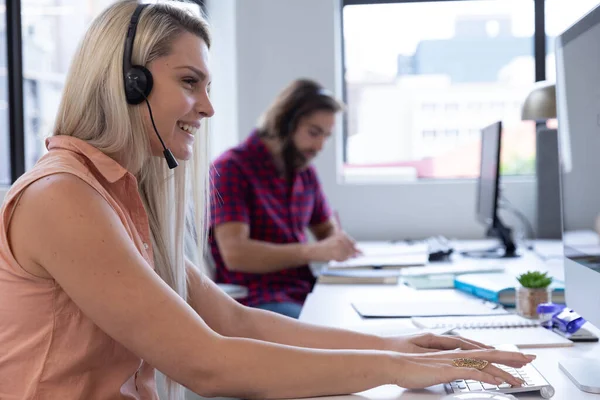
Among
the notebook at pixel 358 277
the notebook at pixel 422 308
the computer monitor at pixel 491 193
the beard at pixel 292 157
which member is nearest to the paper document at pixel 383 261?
the notebook at pixel 358 277

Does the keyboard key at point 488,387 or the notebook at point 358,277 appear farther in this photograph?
the notebook at point 358,277

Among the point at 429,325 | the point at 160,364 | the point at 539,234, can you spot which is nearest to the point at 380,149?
the point at 539,234

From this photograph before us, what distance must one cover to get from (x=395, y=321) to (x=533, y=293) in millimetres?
300

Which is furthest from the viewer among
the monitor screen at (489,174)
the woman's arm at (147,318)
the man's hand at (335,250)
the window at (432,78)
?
the window at (432,78)

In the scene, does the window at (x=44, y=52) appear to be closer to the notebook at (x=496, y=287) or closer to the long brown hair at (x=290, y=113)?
the long brown hair at (x=290, y=113)

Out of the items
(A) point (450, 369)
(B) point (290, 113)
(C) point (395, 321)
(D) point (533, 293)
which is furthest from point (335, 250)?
(A) point (450, 369)

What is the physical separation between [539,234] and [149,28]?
2.53 m

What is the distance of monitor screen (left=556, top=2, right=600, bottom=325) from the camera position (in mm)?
1138

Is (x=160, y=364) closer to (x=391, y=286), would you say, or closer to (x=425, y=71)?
(x=391, y=286)

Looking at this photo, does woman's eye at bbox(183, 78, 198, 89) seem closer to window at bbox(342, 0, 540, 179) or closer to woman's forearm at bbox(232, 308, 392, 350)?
Result: woman's forearm at bbox(232, 308, 392, 350)

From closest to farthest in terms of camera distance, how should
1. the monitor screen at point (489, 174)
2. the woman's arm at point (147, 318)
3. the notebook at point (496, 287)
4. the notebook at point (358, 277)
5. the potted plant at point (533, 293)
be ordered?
1. the woman's arm at point (147, 318)
2. the potted plant at point (533, 293)
3. the notebook at point (496, 287)
4. the notebook at point (358, 277)
5. the monitor screen at point (489, 174)

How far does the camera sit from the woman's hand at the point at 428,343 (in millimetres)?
1194

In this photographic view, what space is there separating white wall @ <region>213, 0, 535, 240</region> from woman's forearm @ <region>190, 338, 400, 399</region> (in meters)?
2.68

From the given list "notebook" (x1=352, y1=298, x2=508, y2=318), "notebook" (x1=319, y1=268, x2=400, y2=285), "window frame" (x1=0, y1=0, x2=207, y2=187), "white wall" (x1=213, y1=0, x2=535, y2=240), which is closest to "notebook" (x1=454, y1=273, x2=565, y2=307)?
"notebook" (x1=352, y1=298, x2=508, y2=318)
